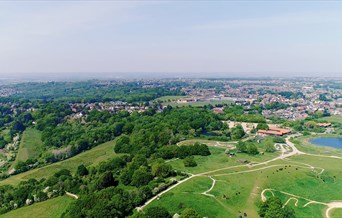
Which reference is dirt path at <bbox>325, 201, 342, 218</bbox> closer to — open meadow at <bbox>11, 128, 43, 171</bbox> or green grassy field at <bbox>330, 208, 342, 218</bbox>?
green grassy field at <bbox>330, 208, 342, 218</bbox>

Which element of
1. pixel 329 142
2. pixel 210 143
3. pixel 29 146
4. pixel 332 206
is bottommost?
pixel 29 146

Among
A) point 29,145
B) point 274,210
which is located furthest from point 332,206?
point 29,145

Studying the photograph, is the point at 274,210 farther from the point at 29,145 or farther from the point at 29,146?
the point at 29,145

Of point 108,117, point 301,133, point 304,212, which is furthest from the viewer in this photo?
point 108,117

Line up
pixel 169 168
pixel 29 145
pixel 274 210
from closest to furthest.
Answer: pixel 274 210 < pixel 169 168 < pixel 29 145

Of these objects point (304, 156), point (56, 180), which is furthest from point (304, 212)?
point (56, 180)

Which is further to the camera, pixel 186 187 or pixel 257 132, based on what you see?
pixel 257 132

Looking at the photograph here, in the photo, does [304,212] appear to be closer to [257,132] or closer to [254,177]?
[254,177]
